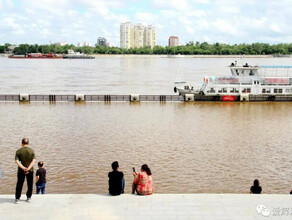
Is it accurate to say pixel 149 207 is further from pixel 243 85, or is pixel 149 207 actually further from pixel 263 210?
pixel 243 85

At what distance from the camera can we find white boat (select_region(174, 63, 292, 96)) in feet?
164

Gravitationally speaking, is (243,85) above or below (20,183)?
above

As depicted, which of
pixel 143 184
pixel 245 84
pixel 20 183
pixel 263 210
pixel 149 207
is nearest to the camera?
pixel 263 210

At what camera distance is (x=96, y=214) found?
1090 cm

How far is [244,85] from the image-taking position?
50.7 meters

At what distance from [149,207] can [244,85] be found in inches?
1644

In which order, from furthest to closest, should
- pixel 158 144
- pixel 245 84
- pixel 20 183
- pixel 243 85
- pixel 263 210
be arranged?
pixel 245 84 < pixel 243 85 < pixel 158 144 < pixel 20 183 < pixel 263 210

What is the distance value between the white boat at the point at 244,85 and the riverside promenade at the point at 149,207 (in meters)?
38.4

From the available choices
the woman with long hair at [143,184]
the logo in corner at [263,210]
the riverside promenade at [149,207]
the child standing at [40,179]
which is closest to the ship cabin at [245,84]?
the child standing at [40,179]

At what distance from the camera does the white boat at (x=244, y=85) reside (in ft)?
164

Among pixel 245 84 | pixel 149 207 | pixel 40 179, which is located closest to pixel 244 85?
pixel 245 84

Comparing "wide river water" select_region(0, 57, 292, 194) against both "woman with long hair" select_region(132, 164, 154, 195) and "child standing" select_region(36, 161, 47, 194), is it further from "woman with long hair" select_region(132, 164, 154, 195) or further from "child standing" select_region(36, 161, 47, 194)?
"woman with long hair" select_region(132, 164, 154, 195)

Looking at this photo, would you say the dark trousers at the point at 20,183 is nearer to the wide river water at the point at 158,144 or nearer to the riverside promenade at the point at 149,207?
the riverside promenade at the point at 149,207

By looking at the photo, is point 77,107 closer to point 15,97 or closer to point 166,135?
point 15,97
